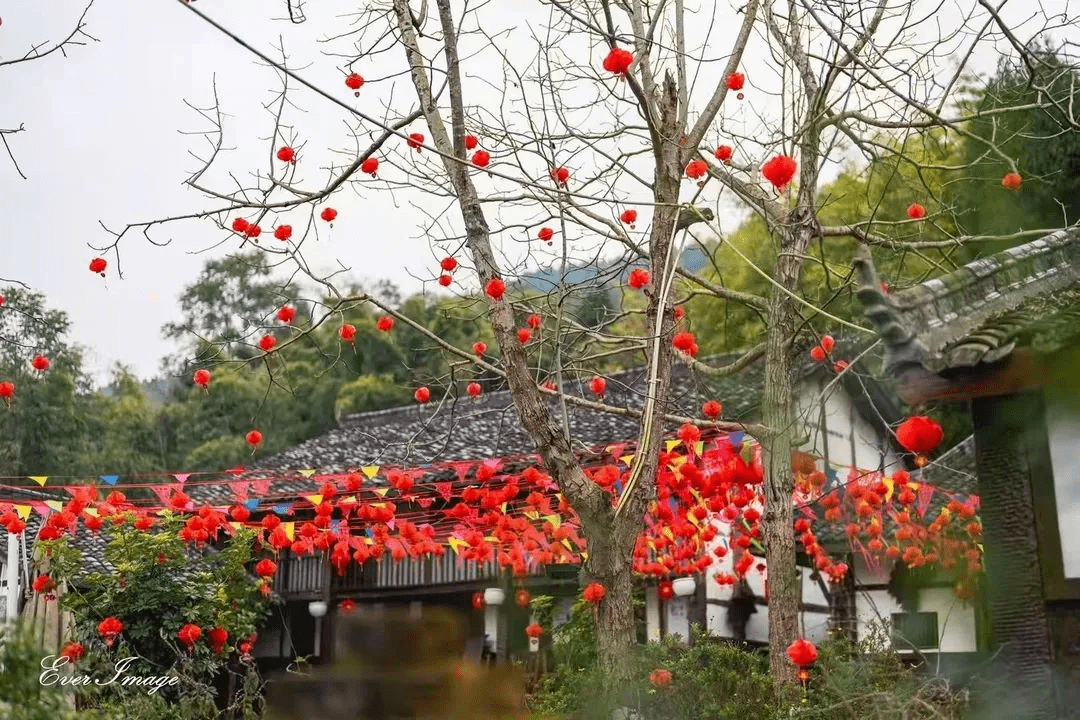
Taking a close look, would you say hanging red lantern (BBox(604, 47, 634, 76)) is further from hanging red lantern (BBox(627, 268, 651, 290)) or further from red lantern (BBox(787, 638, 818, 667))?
red lantern (BBox(787, 638, 818, 667))

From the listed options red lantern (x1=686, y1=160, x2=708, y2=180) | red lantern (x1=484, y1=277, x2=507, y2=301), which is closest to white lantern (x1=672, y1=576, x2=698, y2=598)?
red lantern (x1=686, y1=160, x2=708, y2=180)

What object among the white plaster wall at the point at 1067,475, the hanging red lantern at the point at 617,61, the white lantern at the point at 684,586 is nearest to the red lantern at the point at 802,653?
the white plaster wall at the point at 1067,475

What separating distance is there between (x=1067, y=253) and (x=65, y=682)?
6.70 meters

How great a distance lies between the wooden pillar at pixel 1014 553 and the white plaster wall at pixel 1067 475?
0.05m

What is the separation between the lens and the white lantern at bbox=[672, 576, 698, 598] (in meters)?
14.2

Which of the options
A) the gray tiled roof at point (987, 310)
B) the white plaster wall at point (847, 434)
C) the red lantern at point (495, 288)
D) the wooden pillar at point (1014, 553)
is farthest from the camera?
the white plaster wall at point (847, 434)

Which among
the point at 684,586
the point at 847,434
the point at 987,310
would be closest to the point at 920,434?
the point at 987,310

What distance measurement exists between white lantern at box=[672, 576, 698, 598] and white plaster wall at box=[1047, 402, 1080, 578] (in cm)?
944

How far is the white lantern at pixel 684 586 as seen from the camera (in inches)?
559

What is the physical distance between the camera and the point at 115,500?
11.8 m

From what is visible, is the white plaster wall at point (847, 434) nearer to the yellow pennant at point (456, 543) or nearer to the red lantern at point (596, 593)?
the yellow pennant at point (456, 543)

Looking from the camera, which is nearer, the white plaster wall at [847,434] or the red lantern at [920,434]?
the red lantern at [920,434]

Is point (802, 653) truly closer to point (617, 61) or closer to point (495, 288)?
point (495, 288)

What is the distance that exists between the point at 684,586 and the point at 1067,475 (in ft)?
31.4
